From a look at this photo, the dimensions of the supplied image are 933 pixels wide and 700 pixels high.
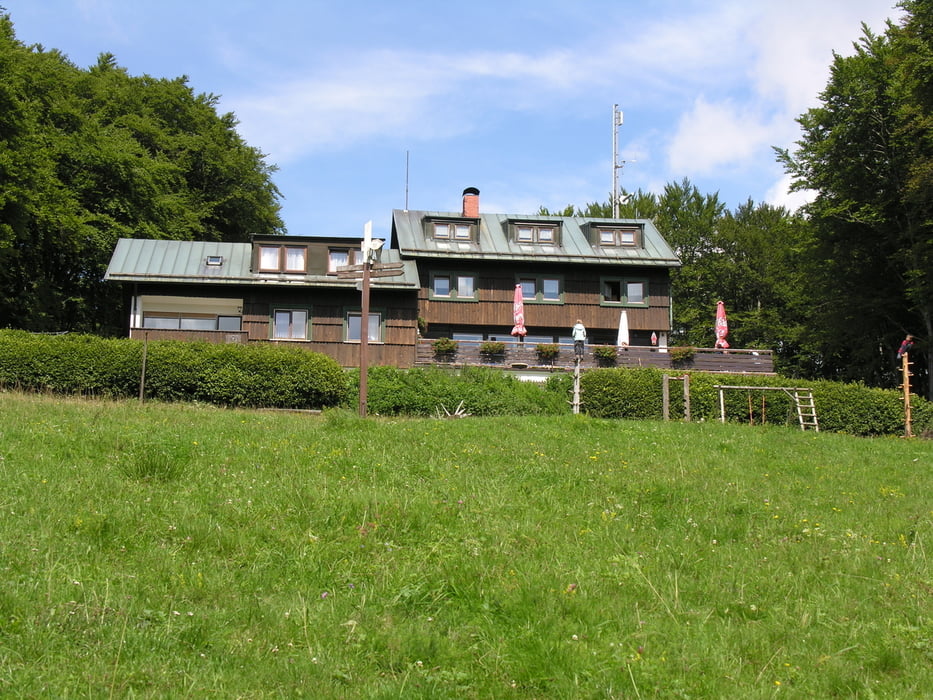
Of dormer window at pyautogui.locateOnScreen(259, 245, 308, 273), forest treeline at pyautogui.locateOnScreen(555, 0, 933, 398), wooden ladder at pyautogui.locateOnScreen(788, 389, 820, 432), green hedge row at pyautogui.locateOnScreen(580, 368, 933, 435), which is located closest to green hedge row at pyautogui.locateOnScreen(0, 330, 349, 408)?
green hedge row at pyautogui.locateOnScreen(580, 368, 933, 435)

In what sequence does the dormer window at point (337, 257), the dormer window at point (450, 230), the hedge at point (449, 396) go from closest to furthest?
1. the hedge at point (449, 396)
2. the dormer window at point (337, 257)
3. the dormer window at point (450, 230)

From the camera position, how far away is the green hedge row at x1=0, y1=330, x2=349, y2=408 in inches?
886

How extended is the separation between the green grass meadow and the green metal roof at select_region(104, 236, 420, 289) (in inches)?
836

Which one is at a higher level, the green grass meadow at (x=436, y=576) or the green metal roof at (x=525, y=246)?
the green metal roof at (x=525, y=246)

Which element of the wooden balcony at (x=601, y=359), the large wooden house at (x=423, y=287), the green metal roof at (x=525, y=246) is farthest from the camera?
the green metal roof at (x=525, y=246)

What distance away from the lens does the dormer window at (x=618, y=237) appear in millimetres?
39719

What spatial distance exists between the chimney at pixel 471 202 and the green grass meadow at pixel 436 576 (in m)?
30.7

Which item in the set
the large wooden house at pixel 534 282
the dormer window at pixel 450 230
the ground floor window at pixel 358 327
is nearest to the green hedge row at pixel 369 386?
the ground floor window at pixel 358 327

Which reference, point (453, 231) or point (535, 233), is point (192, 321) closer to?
point (453, 231)

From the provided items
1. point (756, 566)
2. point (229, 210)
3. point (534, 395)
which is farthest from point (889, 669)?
point (229, 210)

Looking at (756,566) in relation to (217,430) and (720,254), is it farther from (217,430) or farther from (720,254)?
(720,254)

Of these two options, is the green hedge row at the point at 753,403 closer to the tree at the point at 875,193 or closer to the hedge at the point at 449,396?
the hedge at the point at 449,396

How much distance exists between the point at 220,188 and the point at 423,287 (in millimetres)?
16657

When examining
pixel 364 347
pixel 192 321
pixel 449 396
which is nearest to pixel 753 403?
pixel 449 396
